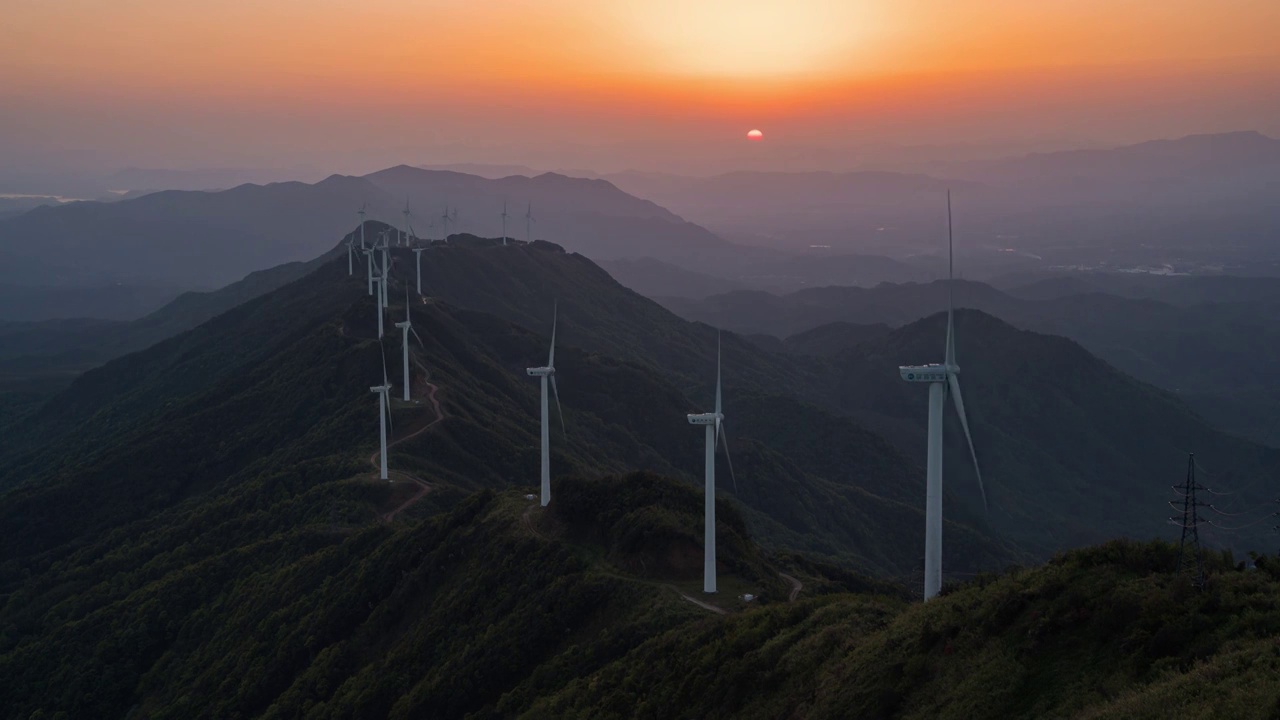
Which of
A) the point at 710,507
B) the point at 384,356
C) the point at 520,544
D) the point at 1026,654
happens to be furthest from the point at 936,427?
the point at 384,356

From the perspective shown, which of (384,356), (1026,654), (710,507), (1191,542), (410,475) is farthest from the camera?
Result: (384,356)

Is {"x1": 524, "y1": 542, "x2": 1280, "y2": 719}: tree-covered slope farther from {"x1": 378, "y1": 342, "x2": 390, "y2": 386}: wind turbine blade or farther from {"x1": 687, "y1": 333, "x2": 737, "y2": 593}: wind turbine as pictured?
{"x1": 378, "y1": 342, "x2": 390, "y2": 386}: wind turbine blade

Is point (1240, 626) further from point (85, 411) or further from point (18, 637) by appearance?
point (85, 411)

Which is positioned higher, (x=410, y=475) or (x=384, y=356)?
(x=384, y=356)

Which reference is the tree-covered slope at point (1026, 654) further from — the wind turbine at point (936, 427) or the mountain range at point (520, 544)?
the wind turbine at point (936, 427)

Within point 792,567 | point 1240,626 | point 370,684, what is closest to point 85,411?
point 370,684

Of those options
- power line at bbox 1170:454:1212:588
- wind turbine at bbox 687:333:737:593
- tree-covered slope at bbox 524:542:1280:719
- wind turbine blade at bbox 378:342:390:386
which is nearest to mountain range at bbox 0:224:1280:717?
tree-covered slope at bbox 524:542:1280:719

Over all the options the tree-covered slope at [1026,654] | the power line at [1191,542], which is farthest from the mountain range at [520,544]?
the power line at [1191,542]

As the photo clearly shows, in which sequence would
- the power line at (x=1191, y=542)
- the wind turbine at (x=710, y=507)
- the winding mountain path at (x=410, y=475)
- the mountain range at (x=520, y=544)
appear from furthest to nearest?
the winding mountain path at (x=410, y=475)
the wind turbine at (x=710, y=507)
the mountain range at (x=520, y=544)
the power line at (x=1191, y=542)

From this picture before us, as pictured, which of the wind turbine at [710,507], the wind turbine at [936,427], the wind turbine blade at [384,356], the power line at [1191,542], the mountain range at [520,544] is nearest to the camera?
the power line at [1191,542]

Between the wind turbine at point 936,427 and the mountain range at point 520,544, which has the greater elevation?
the wind turbine at point 936,427

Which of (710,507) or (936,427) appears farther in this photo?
(710,507)

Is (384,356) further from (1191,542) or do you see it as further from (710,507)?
(1191,542)
